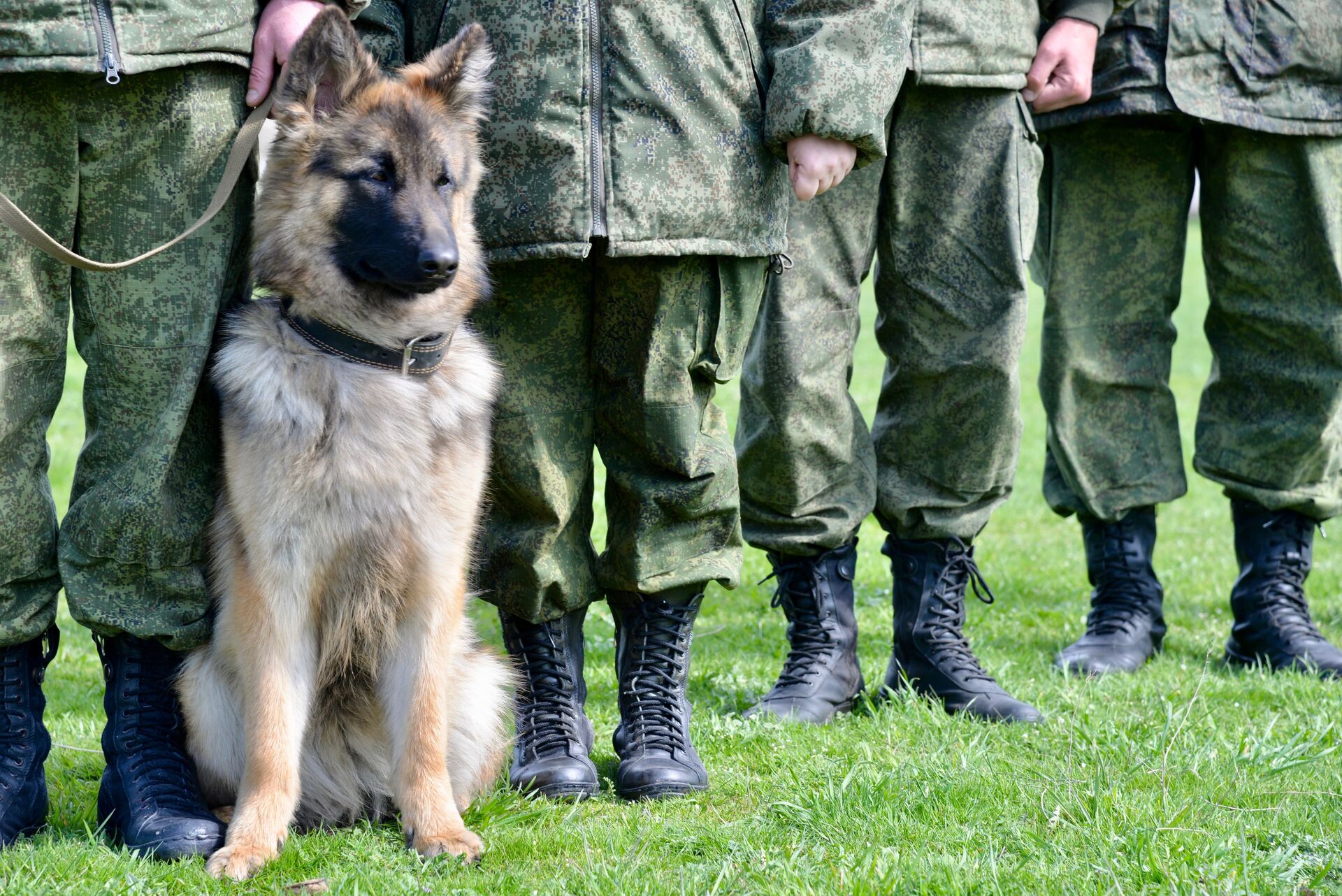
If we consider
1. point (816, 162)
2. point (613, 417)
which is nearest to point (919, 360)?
point (816, 162)

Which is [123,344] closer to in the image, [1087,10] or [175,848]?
[175,848]

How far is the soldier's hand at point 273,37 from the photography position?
2648 mm

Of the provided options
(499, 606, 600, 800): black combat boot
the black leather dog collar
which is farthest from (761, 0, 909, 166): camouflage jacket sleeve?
(499, 606, 600, 800): black combat boot

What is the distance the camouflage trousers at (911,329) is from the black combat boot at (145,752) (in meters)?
1.68

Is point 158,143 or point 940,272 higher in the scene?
point 158,143

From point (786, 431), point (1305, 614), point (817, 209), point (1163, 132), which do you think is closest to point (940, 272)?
point (817, 209)

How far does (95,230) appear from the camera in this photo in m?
2.58

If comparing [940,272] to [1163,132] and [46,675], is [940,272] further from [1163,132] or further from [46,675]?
[46,675]

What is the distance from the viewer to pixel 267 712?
266 centimetres

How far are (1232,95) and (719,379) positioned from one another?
2.08m

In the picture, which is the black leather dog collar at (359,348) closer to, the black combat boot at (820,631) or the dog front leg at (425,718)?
the dog front leg at (425,718)

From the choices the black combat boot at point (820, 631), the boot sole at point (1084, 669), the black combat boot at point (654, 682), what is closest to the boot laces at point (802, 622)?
the black combat boot at point (820, 631)

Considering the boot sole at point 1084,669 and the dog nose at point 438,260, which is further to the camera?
the boot sole at point 1084,669

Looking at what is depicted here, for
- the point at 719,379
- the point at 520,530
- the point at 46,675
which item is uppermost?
the point at 719,379
